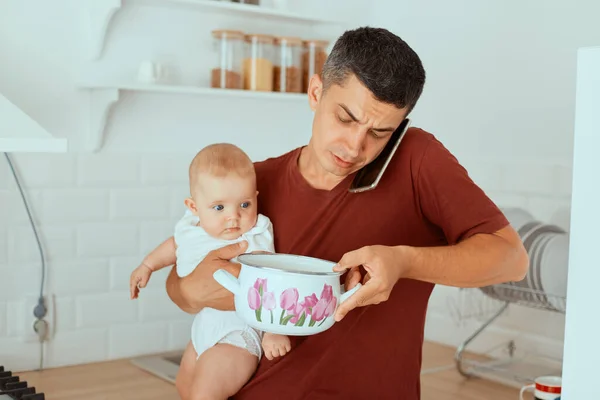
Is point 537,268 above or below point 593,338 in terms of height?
below

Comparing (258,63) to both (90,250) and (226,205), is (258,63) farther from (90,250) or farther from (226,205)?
(226,205)

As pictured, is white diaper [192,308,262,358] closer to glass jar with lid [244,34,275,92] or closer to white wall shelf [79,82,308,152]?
white wall shelf [79,82,308,152]

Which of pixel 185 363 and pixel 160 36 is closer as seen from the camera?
pixel 185 363

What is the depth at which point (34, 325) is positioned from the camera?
2471mm

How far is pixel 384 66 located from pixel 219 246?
492mm

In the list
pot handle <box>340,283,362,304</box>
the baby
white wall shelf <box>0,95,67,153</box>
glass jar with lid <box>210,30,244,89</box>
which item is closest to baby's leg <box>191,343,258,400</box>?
the baby

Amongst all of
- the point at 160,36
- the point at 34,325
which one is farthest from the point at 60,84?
the point at 34,325

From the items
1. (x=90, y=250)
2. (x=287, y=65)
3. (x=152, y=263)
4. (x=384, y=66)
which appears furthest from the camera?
(x=287, y=65)

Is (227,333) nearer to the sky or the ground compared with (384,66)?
nearer to the ground

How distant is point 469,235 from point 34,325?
5.37ft

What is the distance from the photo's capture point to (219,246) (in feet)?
5.06

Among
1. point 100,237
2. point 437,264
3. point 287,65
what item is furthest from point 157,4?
point 437,264

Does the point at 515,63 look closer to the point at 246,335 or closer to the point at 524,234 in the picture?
the point at 524,234

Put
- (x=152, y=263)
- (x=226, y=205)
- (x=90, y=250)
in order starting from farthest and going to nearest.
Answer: (x=90, y=250) → (x=152, y=263) → (x=226, y=205)
